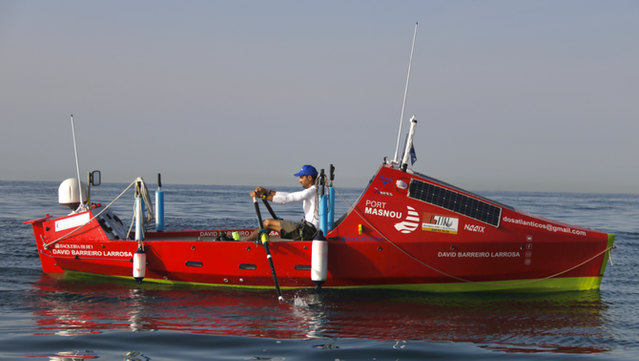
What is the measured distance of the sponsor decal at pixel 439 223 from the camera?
7.05 meters

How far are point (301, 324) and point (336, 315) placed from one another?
0.63 meters

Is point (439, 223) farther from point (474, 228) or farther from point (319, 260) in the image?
point (319, 260)

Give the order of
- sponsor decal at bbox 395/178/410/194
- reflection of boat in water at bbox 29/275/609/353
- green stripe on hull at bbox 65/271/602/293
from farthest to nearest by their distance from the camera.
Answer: green stripe on hull at bbox 65/271/602/293 < sponsor decal at bbox 395/178/410/194 < reflection of boat in water at bbox 29/275/609/353

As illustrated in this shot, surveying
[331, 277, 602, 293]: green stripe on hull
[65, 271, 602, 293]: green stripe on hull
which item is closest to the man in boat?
[65, 271, 602, 293]: green stripe on hull

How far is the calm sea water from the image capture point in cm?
486

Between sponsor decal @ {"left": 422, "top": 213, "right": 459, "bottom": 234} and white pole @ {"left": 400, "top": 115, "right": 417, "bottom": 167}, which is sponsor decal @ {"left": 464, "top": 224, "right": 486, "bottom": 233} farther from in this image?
white pole @ {"left": 400, "top": 115, "right": 417, "bottom": 167}

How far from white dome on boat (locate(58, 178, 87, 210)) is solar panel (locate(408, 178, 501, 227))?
5.92 meters

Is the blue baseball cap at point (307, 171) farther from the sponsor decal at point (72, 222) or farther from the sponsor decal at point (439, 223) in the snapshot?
the sponsor decal at point (72, 222)

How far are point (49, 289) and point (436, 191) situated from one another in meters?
6.39

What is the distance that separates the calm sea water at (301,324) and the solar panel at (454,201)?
1.29 m

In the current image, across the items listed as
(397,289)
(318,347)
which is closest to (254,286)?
(397,289)

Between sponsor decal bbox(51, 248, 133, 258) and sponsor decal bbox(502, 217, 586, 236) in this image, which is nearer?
sponsor decal bbox(502, 217, 586, 236)

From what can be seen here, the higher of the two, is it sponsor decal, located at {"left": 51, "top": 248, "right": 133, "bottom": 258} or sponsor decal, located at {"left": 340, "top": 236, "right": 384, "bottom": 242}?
sponsor decal, located at {"left": 340, "top": 236, "right": 384, "bottom": 242}

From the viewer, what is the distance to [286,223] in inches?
293
